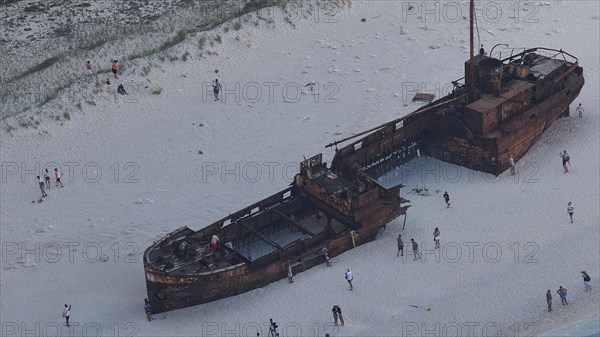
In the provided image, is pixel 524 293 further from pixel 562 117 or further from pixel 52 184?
pixel 52 184

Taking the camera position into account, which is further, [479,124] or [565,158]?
[565,158]

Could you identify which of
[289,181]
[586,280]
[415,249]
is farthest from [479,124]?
[586,280]

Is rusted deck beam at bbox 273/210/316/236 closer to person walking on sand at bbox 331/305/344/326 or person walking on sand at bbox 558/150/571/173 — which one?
person walking on sand at bbox 331/305/344/326

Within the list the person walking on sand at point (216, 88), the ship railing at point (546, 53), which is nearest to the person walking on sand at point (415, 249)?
the ship railing at point (546, 53)

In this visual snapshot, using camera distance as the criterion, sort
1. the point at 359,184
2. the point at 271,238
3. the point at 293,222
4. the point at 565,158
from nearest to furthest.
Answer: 1. the point at 293,222
2. the point at 271,238
3. the point at 359,184
4. the point at 565,158

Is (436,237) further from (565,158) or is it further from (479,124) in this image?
(565,158)

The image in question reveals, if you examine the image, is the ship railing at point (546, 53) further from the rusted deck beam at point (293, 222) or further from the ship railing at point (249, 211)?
the rusted deck beam at point (293, 222)
